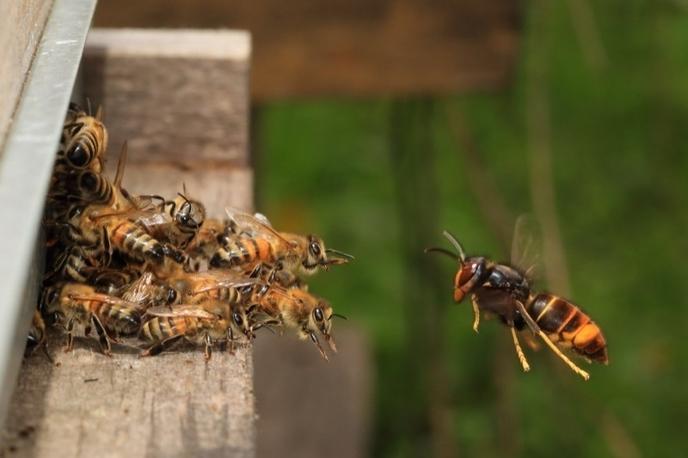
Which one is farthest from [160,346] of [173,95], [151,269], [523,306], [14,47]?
[523,306]

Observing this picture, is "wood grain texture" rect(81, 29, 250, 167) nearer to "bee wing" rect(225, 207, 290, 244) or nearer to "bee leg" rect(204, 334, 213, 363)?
"bee wing" rect(225, 207, 290, 244)

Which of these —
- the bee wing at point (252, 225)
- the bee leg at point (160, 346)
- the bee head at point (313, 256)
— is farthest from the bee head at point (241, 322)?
the bee head at point (313, 256)

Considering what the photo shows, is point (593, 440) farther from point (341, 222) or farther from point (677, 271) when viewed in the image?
point (341, 222)

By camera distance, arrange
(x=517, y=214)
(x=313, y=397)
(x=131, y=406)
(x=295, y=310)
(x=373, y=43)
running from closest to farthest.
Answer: (x=131, y=406)
(x=295, y=310)
(x=373, y=43)
(x=313, y=397)
(x=517, y=214)

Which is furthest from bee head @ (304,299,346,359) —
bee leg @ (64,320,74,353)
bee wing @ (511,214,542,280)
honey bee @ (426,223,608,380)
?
bee wing @ (511,214,542,280)

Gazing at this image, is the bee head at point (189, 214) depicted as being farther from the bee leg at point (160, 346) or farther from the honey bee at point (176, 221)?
the bee leg at point (160, 346)

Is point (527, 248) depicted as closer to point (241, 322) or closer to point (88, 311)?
point (241, 322)
